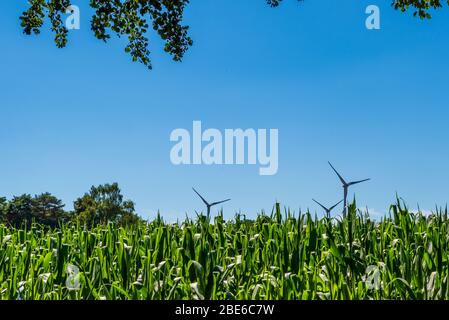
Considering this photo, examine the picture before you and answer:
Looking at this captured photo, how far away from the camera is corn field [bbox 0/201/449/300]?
7988 millimetres

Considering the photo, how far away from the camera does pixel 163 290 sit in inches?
315

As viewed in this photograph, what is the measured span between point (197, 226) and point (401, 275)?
4790mm

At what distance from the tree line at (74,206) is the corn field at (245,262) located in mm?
92883

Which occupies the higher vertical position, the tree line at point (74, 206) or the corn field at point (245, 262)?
the tree line at point (74, 206)

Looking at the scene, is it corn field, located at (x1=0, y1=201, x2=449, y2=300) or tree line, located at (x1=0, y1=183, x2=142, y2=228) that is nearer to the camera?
corn field, located at (x1=0, y1=201, x2=449, y2=300)

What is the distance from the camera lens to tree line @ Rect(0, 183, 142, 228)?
10556 cm

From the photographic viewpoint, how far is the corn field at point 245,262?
314 inches

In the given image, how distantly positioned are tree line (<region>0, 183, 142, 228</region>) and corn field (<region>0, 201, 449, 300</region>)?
9288 cm

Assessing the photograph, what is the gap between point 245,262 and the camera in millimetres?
9523

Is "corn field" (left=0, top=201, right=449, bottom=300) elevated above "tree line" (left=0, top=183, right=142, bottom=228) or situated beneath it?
situated beneath

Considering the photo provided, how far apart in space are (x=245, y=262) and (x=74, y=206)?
340ft

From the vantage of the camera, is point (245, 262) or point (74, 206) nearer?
point (245, 262)
